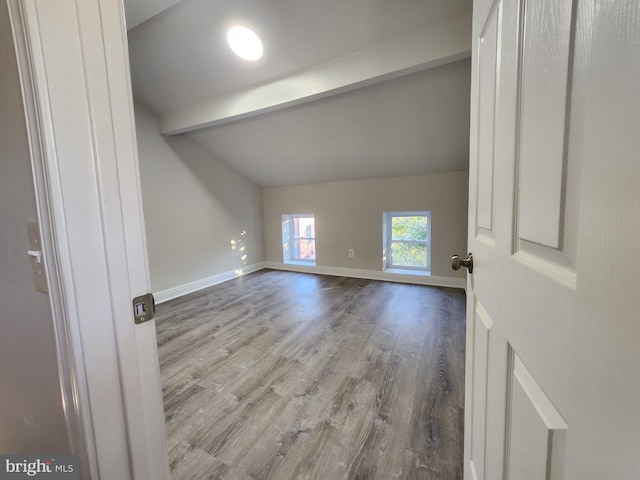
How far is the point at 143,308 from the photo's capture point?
1.77 ft

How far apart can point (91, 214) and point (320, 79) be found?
88.8 inches

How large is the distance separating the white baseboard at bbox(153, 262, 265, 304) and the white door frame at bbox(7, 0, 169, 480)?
10.1ft

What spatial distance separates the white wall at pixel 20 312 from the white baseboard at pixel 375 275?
371 centimetres

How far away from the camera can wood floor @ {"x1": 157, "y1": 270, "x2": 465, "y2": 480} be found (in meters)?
1.14

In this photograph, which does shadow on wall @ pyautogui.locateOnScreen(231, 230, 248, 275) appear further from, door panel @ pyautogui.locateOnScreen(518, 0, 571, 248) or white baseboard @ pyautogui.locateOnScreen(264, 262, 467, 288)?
door panel @ pyautogui.locateOnScreen(518, 0, 571, 248)

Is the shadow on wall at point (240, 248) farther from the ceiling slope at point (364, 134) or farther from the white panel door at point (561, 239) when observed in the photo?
the white panel door at point (561, 239)

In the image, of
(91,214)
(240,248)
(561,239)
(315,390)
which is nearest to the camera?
(561,239)

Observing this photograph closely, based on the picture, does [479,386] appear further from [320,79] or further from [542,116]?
[320,79]

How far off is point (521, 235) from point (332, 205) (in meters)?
3.83

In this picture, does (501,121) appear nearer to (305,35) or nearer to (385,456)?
(385,456)

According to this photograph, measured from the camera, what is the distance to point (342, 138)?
3066 mm

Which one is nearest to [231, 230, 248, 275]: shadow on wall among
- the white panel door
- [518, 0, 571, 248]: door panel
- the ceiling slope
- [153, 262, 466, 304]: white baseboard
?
[153, 262, 466, 304]: white baseboard

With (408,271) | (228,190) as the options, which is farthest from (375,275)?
(228,190)

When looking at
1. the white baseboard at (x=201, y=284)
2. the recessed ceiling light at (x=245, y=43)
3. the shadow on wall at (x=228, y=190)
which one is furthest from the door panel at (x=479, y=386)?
the shadow on wall at (x=228, y=190)
